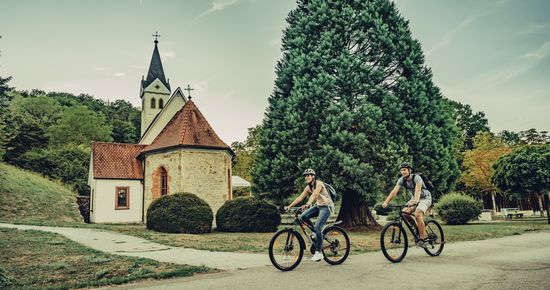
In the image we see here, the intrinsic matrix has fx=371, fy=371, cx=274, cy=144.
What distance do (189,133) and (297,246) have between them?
1716cm

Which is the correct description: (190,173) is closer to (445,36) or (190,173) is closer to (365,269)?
(445,36)

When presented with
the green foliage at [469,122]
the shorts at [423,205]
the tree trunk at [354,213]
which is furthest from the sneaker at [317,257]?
the green foliage at [469,122]

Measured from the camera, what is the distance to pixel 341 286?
522 centimetres

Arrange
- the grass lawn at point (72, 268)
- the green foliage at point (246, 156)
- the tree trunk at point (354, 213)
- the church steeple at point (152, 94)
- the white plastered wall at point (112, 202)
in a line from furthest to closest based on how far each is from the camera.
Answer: the green foliage at point (246, 156)
the church steeple at point (152, 94)
the white plastered wall at point (112, 202)
the tree trunk at point (354, 213)
the grass lawn at point (72, 268)

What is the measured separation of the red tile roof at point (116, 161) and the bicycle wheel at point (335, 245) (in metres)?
22.1

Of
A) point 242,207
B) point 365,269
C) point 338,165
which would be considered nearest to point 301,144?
point 338,165

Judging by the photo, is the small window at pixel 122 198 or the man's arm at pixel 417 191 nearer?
the man's arm at pixel 417 191

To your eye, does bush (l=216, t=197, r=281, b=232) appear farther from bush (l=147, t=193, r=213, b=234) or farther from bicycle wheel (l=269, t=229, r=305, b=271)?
bicycle wheel (l=269, t=229, r=305, b=271)

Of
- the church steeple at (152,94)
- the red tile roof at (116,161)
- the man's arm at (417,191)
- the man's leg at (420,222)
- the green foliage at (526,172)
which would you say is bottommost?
the man's leg at (420,222)

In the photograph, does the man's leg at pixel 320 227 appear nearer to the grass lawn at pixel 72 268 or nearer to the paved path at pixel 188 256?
the paved path at pixel 188 256

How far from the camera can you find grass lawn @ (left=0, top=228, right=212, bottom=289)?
20.1 feet

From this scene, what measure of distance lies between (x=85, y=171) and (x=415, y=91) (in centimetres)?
3139

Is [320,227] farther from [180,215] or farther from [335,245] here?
[180,215]

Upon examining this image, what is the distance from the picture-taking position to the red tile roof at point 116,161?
26.4 m
